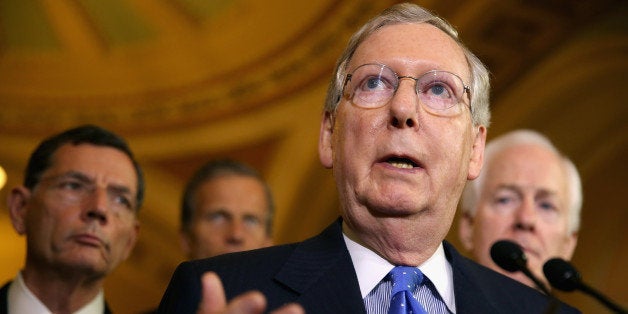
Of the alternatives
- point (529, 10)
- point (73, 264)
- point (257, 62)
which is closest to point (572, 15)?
point (529, 10)

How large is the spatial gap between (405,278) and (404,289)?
0.14 feet

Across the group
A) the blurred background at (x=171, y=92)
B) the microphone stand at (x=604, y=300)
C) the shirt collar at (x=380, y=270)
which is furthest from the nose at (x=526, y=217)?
the blurred background at (x=171, y=92)

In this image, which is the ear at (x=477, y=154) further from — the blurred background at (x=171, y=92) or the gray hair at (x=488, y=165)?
the blurred background at (x=171, y=92)

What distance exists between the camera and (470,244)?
4.38 metres

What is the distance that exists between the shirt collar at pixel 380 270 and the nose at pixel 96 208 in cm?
125

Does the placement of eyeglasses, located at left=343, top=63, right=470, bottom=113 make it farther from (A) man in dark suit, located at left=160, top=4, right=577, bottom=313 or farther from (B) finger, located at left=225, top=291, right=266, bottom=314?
(B) finger, located at left=225, top=291, right=266, bottom=314

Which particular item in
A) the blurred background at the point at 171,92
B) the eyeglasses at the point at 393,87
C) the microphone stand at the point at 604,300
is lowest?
the microphone stand at the point at 604,300

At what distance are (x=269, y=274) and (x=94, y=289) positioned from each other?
131cm

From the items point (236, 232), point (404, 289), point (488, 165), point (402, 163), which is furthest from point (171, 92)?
point (404, 289)

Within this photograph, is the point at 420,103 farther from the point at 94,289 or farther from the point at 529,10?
the point at 529,10

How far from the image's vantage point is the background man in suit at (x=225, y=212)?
4.84 m

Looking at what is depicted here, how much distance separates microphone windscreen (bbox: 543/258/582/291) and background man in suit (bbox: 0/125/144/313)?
1714mm

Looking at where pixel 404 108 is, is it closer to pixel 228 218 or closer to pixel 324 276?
pixel 324 276

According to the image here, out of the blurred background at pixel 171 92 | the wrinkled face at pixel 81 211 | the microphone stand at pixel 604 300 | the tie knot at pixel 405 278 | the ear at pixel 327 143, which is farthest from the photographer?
the blurred background at pixel 171 92
